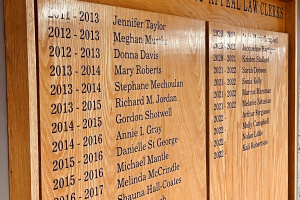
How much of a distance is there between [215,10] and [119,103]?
32.4 inches

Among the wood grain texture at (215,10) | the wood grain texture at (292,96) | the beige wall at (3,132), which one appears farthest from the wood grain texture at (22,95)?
the wood grain texture at (292,96)

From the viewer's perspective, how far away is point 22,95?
47.9 inches

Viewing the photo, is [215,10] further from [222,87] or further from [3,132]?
[3,132]

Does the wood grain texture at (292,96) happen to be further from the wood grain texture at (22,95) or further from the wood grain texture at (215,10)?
the wood grain texture at (22,95)

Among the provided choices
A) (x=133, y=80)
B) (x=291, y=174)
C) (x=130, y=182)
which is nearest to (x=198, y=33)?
(x=133, y=80)

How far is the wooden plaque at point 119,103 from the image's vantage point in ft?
4.23

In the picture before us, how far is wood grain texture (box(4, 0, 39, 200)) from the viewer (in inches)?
47.3

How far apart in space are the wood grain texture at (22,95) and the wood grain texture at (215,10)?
322 mm

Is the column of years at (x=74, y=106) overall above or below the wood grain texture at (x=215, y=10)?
below

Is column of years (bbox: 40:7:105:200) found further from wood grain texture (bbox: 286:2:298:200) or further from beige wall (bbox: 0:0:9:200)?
wood grain texture (bbox: 286:2:298:200)

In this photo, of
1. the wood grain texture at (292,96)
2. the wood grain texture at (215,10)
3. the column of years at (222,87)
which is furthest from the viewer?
the wood grain texture at (292,96)

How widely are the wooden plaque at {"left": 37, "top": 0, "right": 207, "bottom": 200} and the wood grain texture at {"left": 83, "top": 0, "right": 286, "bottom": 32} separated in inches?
2.2

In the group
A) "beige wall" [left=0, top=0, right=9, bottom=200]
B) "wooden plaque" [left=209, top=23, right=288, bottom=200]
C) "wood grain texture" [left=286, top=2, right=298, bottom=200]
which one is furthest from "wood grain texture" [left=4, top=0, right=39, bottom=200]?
"wood grain texture" [left=286, top=2, right=298, bottom=200]

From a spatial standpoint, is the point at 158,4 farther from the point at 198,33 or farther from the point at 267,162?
the point at 267,162
